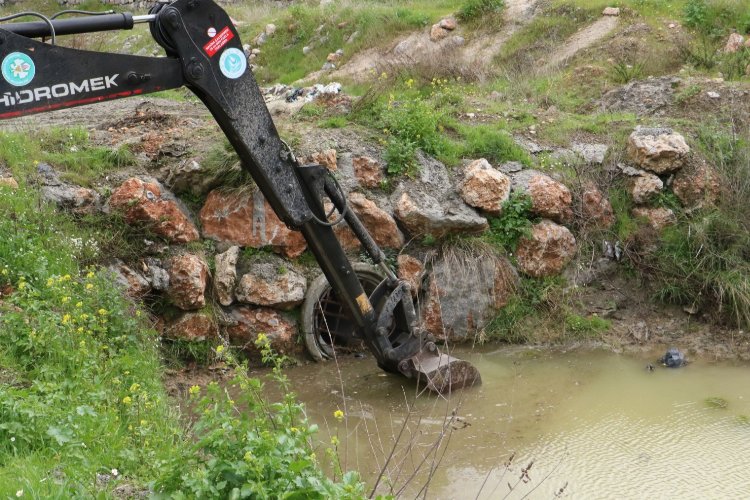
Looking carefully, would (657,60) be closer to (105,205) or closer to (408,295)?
(408,295)

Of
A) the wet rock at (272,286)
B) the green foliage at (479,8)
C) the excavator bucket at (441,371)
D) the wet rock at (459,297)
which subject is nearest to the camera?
the excavator bucket at (441,371)

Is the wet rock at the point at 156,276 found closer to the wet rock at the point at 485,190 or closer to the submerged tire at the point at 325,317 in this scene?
the submerged tire at the point at 325,317

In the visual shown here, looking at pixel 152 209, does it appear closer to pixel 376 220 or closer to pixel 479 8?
pixel 376 220

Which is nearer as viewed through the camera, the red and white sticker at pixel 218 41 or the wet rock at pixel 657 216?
the red and white sticker at pixel 218 41

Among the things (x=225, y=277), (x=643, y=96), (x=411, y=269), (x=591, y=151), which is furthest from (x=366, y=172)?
(x=643, y=96)

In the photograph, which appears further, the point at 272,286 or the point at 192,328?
the point at 272,286

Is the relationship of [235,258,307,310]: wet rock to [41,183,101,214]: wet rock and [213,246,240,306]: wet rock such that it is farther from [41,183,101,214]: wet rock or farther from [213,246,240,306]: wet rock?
[41,183,101,214]: wet rock

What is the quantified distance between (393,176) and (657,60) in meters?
5.24

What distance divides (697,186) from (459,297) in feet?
9.18

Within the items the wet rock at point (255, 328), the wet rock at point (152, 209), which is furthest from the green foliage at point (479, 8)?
the wet rock at point (255, 328)

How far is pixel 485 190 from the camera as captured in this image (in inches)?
319

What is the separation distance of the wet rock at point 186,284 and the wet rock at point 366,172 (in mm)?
1859

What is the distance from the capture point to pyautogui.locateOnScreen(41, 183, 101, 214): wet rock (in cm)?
702

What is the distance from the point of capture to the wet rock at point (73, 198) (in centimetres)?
702
